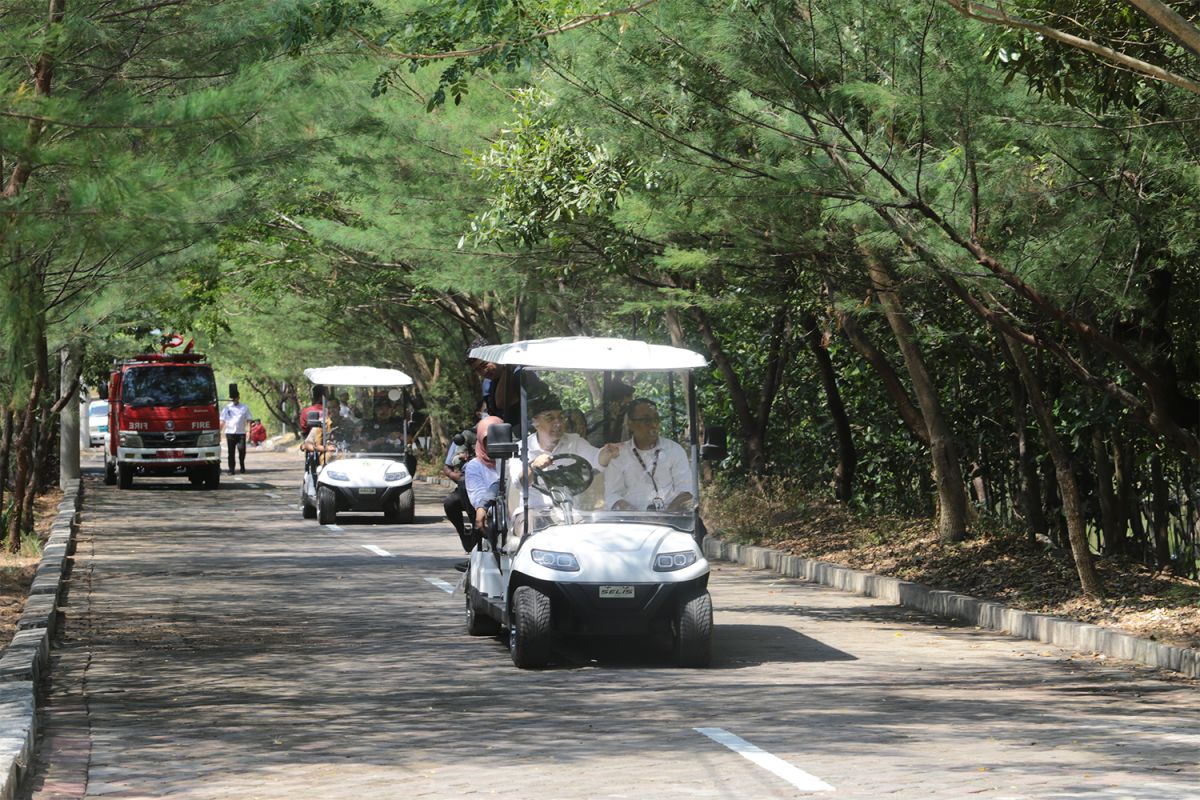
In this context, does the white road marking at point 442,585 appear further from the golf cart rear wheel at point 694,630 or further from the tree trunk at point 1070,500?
the tree trunk at point 1070,500

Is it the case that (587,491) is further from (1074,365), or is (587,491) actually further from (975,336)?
(975,336)

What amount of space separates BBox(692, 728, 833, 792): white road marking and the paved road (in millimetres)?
21

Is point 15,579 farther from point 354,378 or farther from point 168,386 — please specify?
point 168,386

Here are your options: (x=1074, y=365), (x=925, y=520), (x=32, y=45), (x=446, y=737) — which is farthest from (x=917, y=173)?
(x=925, y=520)

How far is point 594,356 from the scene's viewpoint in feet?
40.7

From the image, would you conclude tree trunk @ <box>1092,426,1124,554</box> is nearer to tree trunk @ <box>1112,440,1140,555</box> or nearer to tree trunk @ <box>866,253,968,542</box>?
tree trunk @ <box>1112,440,1140,555</box>

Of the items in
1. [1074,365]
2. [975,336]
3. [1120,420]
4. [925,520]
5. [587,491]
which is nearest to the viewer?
[587,491]

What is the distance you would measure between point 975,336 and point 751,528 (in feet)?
16.0

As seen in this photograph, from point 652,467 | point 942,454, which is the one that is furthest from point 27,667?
point 942,454

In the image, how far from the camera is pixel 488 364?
13664 millimetres

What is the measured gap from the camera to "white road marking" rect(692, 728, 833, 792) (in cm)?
786

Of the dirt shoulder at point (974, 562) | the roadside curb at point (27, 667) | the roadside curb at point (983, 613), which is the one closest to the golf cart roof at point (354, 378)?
the dirt shoulder at point (974, 562)

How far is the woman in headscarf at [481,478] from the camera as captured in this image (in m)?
13.5

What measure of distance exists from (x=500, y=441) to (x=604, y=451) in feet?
3.52
